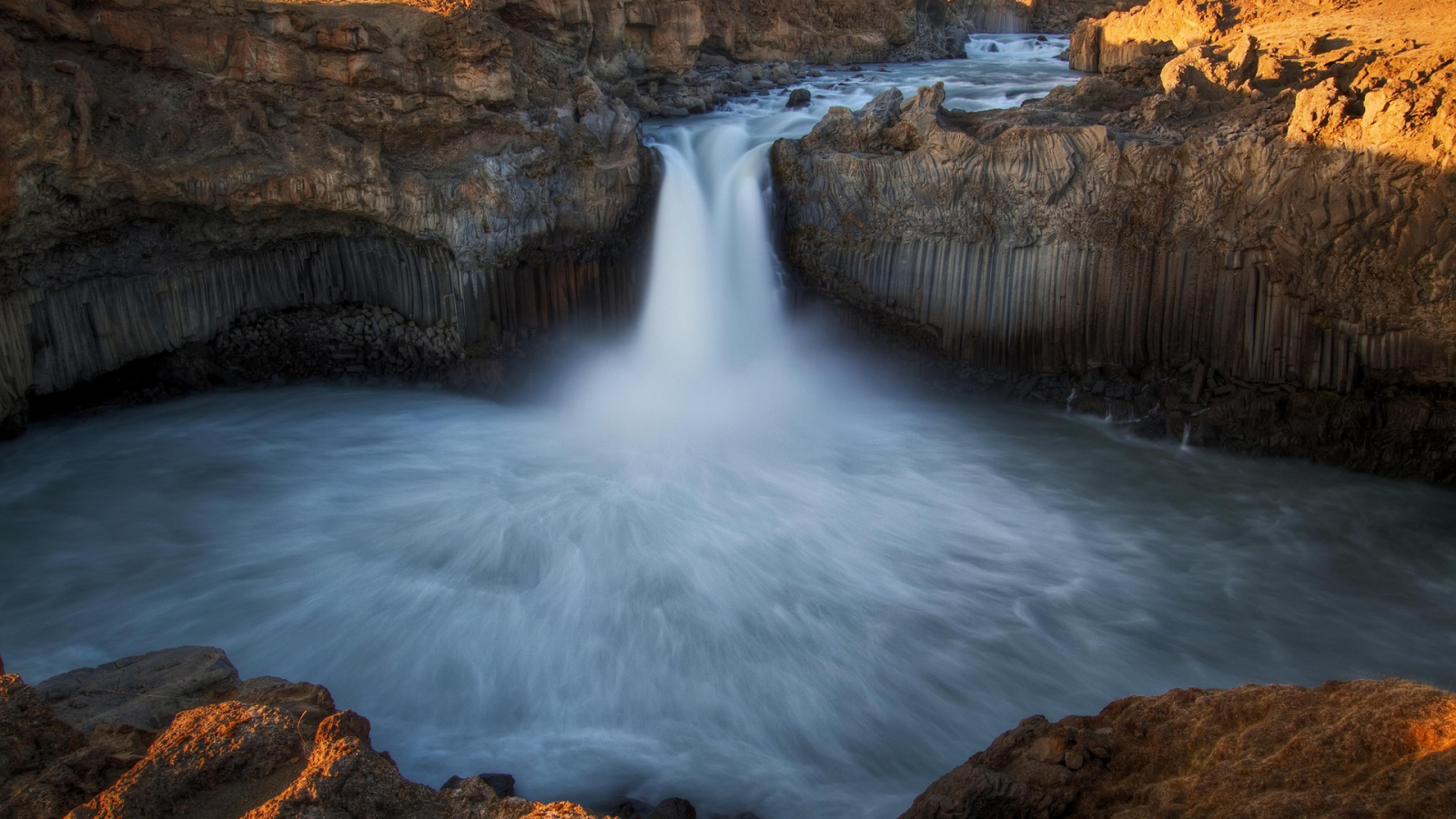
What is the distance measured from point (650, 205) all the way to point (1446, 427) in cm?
827

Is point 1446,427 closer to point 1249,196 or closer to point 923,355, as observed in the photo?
point 1249,196

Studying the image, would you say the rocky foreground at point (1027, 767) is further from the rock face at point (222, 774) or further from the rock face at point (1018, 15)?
the rock face at point (1018, 15)

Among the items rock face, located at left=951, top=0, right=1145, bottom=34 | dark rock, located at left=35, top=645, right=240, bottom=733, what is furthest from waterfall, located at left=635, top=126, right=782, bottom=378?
rock face, located at left=951, top=0, right=1145, bottom=34

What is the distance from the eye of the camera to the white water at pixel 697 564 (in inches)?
225

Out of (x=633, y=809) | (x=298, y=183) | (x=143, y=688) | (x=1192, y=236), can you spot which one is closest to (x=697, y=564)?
(x=633, y=809)

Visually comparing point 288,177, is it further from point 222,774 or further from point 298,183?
point 222,774

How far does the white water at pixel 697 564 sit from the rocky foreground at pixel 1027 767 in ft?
5.64

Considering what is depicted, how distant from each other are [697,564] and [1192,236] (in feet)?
19.6

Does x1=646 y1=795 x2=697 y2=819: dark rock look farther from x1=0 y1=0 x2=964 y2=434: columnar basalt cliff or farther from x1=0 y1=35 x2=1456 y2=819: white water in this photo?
x1=0 y1=0 x2=964 y2=434: columnar basalt cliff

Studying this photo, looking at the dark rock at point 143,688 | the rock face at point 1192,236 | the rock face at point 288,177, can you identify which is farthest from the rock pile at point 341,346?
the dark rock at point 143,688

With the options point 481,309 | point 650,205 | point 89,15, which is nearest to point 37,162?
point 89,15

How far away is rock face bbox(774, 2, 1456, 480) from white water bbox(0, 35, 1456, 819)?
592mm

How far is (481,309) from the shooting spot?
1055 cm

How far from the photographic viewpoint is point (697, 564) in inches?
288
